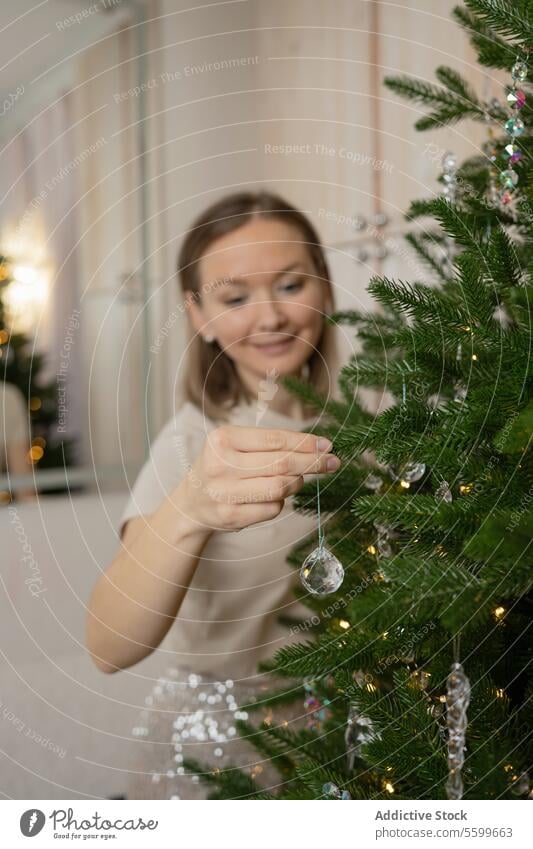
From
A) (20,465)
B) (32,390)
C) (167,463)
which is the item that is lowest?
(167,463)

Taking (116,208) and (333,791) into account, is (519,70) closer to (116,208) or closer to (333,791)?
(333,791)

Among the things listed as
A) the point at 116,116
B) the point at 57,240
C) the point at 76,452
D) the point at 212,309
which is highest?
the point at 116,116

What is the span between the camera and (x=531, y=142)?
13.6 inches

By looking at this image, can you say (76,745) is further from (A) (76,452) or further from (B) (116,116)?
(B) (116,116)

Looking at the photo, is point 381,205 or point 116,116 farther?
point 116,116

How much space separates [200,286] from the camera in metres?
0.72

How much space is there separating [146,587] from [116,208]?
194cm

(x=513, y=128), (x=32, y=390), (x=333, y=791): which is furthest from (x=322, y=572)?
(x=32, y=390)

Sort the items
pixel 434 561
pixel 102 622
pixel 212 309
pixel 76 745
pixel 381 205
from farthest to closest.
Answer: pixel 381 205 → pixel 76 745 → pixel 212 309 → pixel 102 622 → pixel 434 561

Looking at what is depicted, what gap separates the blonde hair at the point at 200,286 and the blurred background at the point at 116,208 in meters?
0.26

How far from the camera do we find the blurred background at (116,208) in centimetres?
107

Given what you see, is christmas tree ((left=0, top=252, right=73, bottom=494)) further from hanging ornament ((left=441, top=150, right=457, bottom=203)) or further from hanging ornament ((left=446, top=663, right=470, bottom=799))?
hanging ornament ((left=446, top=663, right=470, bottom=799))
